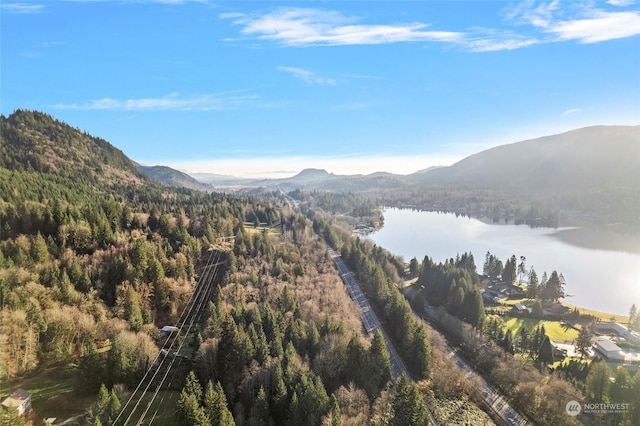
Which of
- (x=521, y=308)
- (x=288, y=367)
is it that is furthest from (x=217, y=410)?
(x=521, y=308)

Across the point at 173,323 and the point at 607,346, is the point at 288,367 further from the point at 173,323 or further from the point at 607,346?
the point at 607,346

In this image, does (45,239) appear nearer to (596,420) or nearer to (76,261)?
(76,261)

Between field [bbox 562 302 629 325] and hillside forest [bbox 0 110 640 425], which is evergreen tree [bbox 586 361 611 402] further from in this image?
field [bbox 562 302 629 325]

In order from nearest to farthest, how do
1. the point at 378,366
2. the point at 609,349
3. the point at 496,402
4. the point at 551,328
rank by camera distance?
the point at 378,366 → the point at 496,402 → the point at 609,349 → the point at 551,328

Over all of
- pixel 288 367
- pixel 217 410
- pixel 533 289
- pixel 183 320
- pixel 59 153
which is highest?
pixel 59 153

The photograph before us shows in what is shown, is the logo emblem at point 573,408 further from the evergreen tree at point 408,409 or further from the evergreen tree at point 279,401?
the evergreen tree at point 279,401

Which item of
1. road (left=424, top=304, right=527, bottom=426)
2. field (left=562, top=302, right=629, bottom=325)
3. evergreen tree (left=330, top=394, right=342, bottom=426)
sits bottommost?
field (left=562, top=302, right=629, bottom=325)

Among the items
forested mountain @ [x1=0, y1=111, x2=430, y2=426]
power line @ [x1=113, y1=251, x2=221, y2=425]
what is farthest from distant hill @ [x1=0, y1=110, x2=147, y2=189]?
power line @ [x1=113, y1=251, x2=221, y2=425]
